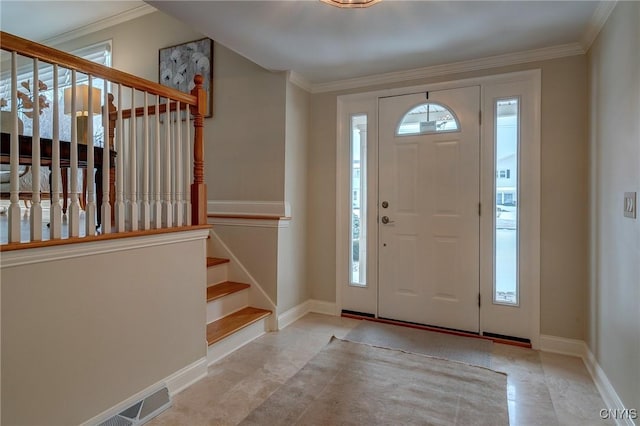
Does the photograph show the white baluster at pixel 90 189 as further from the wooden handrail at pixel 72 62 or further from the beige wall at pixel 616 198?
the beige wall at pixel 616 198

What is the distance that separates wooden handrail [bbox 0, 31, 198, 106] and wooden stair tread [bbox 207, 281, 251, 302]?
146cm

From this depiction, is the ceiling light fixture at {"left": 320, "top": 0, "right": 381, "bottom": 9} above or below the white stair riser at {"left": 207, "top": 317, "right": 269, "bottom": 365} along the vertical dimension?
above

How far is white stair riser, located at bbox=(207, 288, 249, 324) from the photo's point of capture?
267 centimetres

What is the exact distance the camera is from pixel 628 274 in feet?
5.57

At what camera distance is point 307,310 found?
11.3 feet

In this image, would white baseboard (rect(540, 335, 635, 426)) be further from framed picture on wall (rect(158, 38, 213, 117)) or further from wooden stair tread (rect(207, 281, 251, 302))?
framed picture on wall (rect(158, 38, 213, 117))

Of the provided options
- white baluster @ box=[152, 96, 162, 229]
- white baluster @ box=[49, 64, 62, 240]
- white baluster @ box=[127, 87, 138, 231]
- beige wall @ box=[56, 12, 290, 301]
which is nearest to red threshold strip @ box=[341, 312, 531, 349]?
beige wall @ box=[56, 12, 290, 301]

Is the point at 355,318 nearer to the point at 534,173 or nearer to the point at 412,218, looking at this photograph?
the point at 412,218

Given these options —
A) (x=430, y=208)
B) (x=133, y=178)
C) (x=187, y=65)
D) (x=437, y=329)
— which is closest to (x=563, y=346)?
(x=437, y=329)

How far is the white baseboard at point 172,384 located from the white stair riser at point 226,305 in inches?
19.1

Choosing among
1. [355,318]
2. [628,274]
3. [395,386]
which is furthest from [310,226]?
[628,274]

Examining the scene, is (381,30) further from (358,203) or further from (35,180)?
(35,180)

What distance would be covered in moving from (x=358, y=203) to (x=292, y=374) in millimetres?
1659

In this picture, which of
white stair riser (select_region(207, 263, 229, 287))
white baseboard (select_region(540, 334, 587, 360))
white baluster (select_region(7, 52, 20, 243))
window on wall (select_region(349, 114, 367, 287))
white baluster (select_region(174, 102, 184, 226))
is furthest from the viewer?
window on wall (select_region(349, 114, 367, 287))
